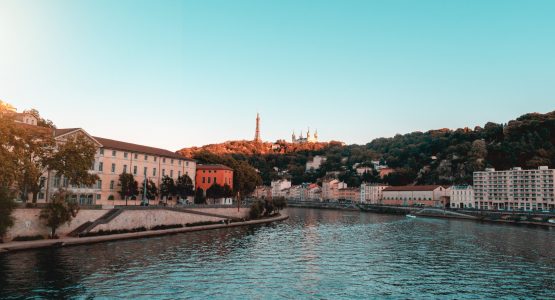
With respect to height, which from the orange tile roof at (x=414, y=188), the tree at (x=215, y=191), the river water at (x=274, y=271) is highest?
the orange tile roof at (x=414, y=188)

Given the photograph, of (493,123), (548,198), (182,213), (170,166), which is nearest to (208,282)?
(182,213)

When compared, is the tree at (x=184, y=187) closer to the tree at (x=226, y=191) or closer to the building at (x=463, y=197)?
the tree at (x=226, y=191)

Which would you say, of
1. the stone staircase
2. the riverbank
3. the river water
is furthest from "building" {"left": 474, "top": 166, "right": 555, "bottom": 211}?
the stone staircase

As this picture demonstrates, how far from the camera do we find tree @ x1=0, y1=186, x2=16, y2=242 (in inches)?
1447

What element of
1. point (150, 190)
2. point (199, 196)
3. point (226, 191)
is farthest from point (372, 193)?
point (150, 190)

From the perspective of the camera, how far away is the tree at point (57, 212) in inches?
1634

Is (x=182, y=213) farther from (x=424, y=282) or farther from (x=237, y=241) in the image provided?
(x=424, y=282)

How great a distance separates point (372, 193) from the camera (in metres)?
170

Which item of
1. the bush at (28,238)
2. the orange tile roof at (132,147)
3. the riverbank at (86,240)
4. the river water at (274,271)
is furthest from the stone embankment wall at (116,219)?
the orange tile roof at (132,147)

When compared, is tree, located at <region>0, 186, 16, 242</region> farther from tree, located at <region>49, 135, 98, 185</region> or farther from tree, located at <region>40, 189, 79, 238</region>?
tree, located at <region>49, 135, 98, 185</region>

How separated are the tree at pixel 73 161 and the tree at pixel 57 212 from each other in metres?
3.37

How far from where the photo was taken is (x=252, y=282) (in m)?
27.6

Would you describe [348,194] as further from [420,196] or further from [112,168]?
[112,168]

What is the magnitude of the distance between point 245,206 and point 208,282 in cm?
5315
